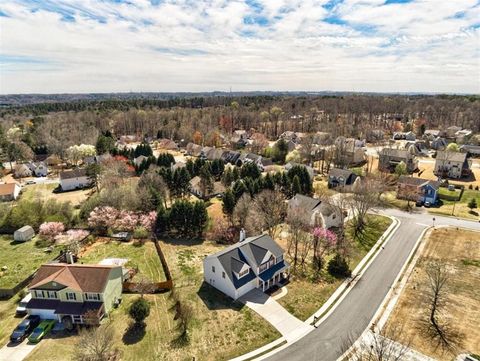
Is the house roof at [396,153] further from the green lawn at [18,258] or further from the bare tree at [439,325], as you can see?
the green lawn at [18,258]

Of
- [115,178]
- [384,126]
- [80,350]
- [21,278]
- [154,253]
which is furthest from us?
[384,126]

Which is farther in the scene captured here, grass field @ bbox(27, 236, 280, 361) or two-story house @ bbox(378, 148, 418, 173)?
two-story house @ bbox(378, 148, 418, 173)

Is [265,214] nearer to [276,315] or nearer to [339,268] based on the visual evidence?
[339,268]

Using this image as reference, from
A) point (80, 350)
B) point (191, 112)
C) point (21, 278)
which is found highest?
point (191, 112)

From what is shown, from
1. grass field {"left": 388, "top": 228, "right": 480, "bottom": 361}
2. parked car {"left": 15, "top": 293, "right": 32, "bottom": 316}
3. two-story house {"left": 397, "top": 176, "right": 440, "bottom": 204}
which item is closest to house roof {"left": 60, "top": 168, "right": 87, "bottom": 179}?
parked car {"left": 15, "top": 293, "right": 32, "bottom": 316}

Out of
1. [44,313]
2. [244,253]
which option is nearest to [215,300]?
[244,253]

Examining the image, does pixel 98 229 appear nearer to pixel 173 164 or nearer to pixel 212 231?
pixel 212 231

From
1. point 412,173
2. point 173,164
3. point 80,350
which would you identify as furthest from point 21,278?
point 412,173

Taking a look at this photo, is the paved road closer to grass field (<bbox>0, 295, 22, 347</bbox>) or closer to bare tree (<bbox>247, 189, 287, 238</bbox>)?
bare tree (<bbox>247, 189, 287, 238</bbox>)
